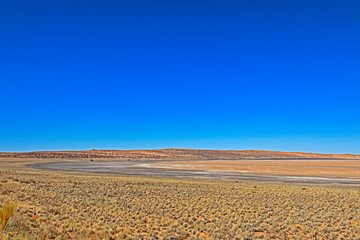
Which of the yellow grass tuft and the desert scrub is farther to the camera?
the desert scrub

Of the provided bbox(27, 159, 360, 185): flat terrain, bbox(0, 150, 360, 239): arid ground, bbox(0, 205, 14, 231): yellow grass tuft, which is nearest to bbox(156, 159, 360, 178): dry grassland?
bbox(27, 159, 360, 185): flat terrain

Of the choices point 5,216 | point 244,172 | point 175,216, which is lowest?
point 175,216

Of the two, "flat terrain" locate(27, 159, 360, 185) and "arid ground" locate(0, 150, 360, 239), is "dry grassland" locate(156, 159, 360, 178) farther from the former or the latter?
"arid ground" locate(0, 150, 360, 239)

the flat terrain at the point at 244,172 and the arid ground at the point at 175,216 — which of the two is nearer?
the arid ground at the point at 175,216

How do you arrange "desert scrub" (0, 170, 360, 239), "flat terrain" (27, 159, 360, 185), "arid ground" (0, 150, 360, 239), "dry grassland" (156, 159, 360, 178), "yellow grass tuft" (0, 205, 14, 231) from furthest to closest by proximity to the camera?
"dry grassland" (156, 159, 360, 178), "flat terrain" (27, 159, 360, 185), "desert scrub" (0, 170, 360, 239), "arid ground" (0, 150, 360, 239), "yellow grass tuft" (0, 205, 14, 231)

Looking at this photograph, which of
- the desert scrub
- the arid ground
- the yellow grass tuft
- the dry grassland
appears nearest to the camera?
the yellow grass tuft

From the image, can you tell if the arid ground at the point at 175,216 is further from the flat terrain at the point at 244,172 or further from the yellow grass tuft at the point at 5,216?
the flat terrain at the point at 244,172

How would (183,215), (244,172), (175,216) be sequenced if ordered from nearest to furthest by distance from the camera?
(175,216) → (183,215) → (244,172)

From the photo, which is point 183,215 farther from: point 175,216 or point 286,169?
point 286,169

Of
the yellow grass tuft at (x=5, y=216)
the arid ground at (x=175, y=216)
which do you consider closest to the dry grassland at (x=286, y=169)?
the arid ground at (x=175, y=216)

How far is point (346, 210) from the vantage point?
17859 mm

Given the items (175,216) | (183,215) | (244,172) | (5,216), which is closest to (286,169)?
(244,172)

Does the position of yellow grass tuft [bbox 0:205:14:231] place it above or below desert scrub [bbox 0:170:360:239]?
above

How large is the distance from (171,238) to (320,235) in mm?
6381
